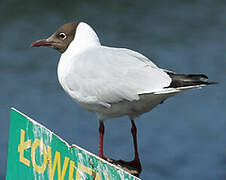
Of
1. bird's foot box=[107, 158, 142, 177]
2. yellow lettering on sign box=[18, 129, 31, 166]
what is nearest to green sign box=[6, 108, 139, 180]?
yellow lettering on sign box=[18, 129, 31, 166]

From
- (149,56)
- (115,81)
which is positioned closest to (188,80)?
(115,81)

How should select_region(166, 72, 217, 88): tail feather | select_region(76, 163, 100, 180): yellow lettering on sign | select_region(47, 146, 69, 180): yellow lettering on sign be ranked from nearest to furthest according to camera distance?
select_region(76, 163, 100, 180): yellow lettering on sign < select_region(47, 146, 69, 180): yellow lettering on sign < select_region(166, 72, 217, 88): tail feather

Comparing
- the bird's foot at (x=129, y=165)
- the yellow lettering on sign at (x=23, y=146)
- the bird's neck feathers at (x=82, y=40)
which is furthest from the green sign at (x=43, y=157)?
the bird's neck feathers at (x=82, y=40)

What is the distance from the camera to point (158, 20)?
6930 millimetres

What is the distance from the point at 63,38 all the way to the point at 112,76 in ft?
1.01

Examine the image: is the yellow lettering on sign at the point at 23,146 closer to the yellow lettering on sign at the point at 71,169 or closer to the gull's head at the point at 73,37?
the yellow lettering on sign at the point at 71,169

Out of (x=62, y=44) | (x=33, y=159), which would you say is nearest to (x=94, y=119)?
(x=62, y=44)

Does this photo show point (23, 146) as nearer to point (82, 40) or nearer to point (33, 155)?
point (33, 155)

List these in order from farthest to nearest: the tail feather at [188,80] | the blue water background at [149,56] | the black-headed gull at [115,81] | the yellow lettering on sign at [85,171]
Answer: the blue water background at [149,56]
the black-headed gull at [115,81]
the tail feather at [188,80]
the yellow lettering on sign at [85,171]

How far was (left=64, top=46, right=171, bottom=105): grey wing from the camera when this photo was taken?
92.7 inches

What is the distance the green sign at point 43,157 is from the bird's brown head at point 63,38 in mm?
727

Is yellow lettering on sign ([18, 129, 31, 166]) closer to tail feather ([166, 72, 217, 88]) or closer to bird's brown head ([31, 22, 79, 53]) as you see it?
tail feather ([166, 72, 217, 88])

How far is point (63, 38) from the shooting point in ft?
8.56

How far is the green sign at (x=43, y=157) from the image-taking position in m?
1.75
